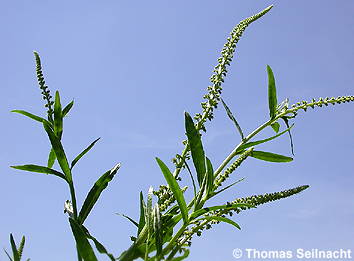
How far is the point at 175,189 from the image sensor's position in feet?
4.71

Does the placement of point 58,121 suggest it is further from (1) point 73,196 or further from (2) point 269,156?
(2) point 269,156

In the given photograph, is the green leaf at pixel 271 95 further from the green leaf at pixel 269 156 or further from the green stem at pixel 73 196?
the green stem at pixel 73 196

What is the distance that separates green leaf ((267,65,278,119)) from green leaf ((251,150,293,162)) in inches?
8.0

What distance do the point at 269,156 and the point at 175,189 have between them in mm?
460

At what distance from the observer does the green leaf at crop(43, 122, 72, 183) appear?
167 cm

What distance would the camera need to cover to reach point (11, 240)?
146 centimetres

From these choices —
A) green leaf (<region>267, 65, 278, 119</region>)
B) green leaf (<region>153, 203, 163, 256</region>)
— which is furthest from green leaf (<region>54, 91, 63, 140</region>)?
green leaf (<region>267, 65, 278, 119</region>)

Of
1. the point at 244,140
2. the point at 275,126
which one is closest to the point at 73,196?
the point at 244,140

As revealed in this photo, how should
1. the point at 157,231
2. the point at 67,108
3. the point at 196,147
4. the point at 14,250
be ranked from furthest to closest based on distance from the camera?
the point at 67,108, the point at 196,147, the point at 14,250, the point at 157,231

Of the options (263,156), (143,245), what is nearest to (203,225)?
(143,245)

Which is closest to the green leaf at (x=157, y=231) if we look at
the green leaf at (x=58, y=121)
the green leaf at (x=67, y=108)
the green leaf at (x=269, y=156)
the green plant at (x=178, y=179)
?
the green plant at (x=178, y=179)

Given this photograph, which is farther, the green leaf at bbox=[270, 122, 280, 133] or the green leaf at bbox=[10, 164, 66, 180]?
the green leaf at bbox=[270, 122, 280, 133]

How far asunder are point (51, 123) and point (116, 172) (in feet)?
1.10

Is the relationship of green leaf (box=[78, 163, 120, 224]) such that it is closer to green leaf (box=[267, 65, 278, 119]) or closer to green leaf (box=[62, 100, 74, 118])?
green leaf (box=[62, 100, 74, 118])
